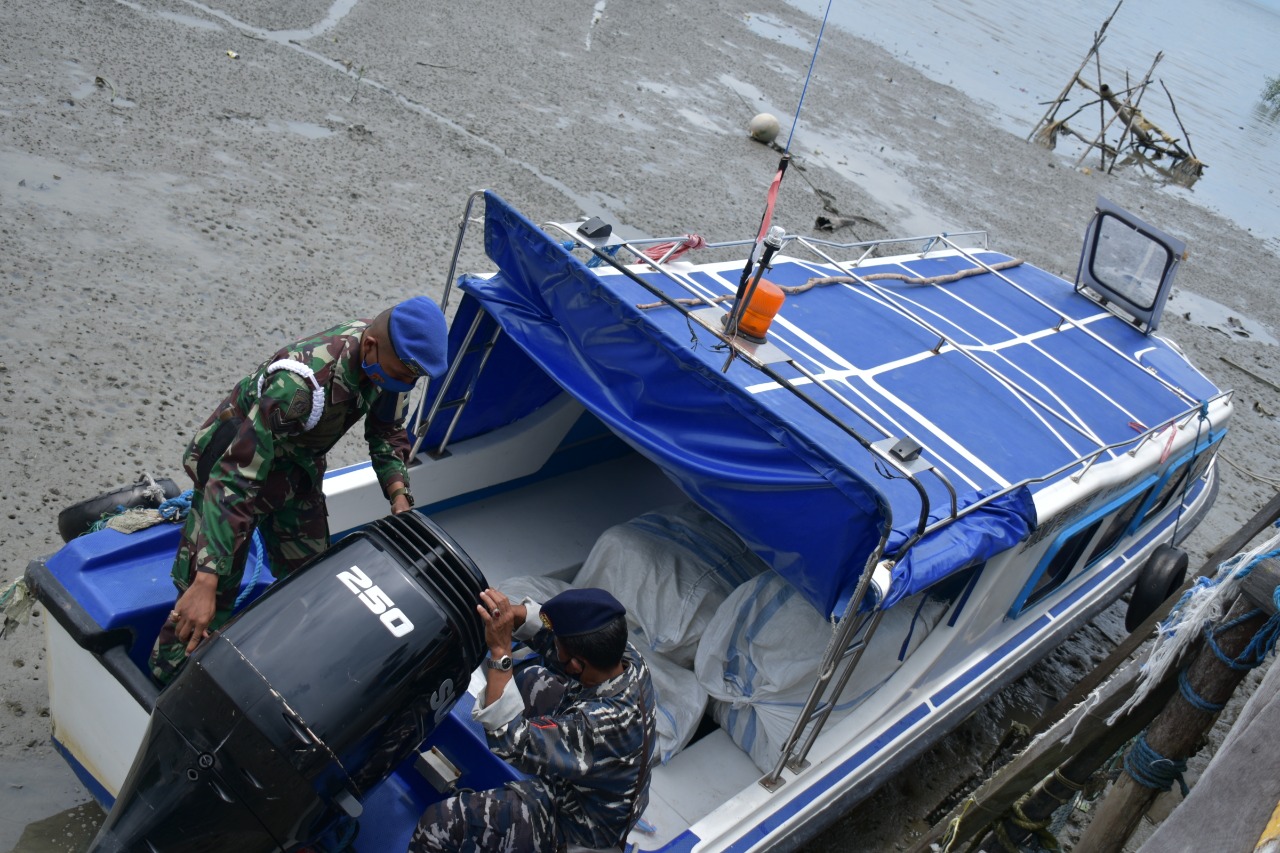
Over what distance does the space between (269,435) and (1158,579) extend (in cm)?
540

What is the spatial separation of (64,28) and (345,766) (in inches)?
387

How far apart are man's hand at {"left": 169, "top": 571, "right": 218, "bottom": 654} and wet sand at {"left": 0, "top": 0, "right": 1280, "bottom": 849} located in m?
1.35

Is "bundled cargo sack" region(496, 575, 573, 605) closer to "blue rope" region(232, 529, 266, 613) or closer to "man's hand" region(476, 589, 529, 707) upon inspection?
"blue rope" region(232, 529, 266, 613)

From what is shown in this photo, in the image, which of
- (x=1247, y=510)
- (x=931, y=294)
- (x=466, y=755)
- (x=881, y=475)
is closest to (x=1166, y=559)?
(x=931, y=294)

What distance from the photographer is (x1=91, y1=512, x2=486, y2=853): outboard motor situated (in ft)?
8.46

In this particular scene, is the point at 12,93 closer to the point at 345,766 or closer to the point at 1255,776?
the point at 345,766

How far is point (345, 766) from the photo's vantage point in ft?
8.80

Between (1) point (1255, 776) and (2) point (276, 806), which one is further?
(2) point (276, 806)

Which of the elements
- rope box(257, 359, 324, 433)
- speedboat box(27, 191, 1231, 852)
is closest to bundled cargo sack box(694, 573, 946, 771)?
speedboat box(27, 191, 1231, 852)

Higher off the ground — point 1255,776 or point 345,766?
point 1255,776

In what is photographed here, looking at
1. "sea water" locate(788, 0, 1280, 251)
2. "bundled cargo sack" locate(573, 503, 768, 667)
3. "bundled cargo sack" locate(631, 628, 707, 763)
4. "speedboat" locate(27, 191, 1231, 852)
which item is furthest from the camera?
"sea water" locate(788, 0, 1280, 251)

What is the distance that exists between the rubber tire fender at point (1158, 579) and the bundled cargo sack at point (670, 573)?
2.98 m

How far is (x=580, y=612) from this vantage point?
114 inches

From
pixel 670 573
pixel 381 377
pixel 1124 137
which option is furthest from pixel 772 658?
pixel 1124 137
